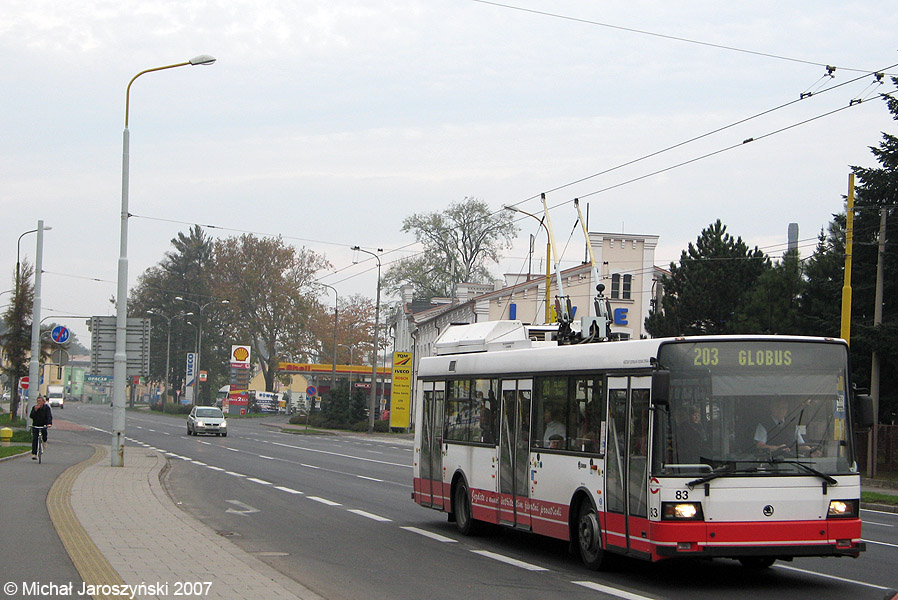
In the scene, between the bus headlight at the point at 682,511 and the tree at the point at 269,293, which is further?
the tree at the point at 269,293

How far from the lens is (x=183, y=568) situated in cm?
1041

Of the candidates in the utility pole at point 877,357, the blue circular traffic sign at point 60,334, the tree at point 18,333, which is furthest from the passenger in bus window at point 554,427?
the tree at point 18,333

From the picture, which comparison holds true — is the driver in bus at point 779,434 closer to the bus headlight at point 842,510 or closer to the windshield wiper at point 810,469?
the windshield wiper at point 810,469

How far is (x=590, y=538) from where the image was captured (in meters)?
11.8

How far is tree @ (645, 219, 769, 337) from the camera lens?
138ft

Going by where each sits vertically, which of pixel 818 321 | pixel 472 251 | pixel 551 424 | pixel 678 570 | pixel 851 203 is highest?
pixel 472 251

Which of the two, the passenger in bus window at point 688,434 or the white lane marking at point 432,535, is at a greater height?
the passenger in bus window at point 688,434

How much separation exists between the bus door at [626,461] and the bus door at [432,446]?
5022 millimetres

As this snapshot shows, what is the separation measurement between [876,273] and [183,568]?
28.3m

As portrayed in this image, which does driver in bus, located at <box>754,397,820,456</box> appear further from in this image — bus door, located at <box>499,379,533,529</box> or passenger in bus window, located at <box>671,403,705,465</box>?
bus door, located at <box>499,379,533,529</box>

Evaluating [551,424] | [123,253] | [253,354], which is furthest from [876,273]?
[253,354]

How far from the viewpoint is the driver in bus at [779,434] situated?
10594 mm

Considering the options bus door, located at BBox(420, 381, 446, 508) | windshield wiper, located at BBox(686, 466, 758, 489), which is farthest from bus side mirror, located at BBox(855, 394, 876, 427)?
bus door, located at BBox(420, 381, 446, 508)

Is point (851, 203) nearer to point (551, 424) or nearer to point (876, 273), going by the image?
point (876, 273)
